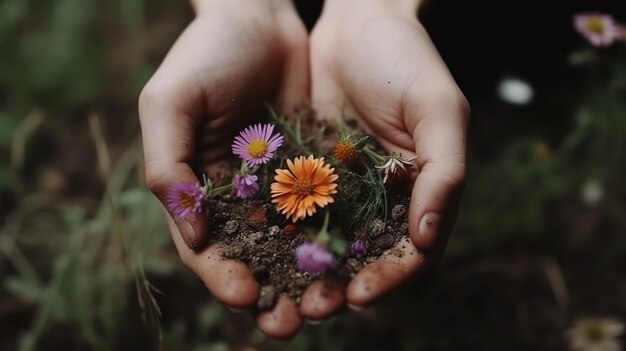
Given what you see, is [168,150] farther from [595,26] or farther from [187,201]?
[595,26]

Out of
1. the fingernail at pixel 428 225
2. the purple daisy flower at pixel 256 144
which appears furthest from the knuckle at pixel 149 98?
the fingernail at pixel 428 225

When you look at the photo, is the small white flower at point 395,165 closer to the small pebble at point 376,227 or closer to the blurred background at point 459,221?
the small pebble at point 376,227

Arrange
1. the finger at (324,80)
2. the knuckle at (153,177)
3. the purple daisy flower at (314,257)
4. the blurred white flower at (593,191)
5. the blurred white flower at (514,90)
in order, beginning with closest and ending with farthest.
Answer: the purple daisy flower at (314,257) → the knuckle at (153,177) → the finger at (324,80) → the blurred white flower at (593,191) → the blurred white flower at (514,90)

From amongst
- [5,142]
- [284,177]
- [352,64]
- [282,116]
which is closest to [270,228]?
[284,177]

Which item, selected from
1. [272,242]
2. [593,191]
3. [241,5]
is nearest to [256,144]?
[272,242]

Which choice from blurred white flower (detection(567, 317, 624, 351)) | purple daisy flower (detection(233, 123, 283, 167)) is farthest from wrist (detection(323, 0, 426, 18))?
blurred white flower (detection(567, 317, 624, 351))

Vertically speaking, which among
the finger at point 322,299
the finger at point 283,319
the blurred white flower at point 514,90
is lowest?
the blurred white flower at point 514,90
